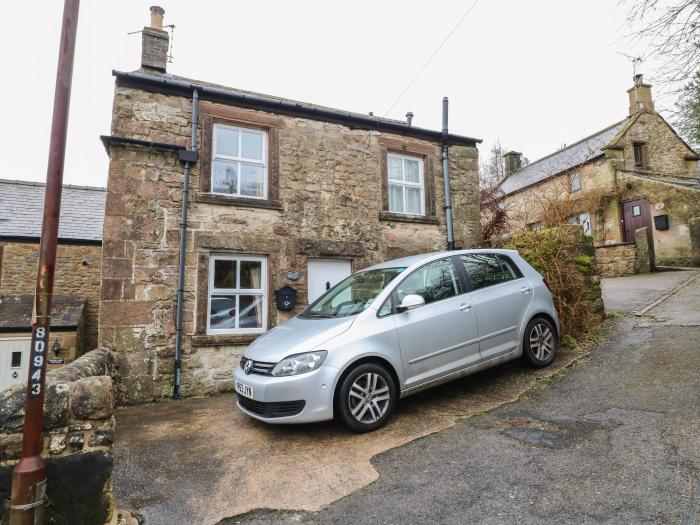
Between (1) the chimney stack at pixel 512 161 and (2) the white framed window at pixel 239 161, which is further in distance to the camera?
(1) the chimney stack at pixel 512 161

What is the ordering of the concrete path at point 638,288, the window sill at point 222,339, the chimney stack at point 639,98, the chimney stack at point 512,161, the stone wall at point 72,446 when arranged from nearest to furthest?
the stone wall at point 72,446 → the window sill at point 222,339 → the concrete path at point 638,288 → the chimney stack at point 639,98 → the chimney stack at point 512,161

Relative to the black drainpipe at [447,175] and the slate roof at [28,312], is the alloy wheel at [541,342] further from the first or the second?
the slate roof at [28,312]

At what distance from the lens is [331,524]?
263 centimetres

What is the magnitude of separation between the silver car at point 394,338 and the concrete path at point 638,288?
448 cm

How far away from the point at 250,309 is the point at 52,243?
14.8 feet

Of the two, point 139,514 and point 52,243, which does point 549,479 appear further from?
point 52,243

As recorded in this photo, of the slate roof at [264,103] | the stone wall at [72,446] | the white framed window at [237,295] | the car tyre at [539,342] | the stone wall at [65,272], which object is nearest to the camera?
the stone wall at [72,446]

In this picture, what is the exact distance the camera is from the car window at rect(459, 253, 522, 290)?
5145 mm

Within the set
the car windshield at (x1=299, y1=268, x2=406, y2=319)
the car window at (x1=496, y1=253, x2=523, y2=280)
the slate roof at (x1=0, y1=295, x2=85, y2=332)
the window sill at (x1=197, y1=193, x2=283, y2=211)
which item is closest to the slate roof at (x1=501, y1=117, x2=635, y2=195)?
the car window at (x1=496, y1=253, x2=523, y2=280)

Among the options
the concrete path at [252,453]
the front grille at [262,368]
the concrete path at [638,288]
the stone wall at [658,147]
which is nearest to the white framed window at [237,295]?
the concrete path at [252,453]

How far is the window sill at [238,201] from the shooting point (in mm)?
6828

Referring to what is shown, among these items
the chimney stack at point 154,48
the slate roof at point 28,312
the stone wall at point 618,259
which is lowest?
the slate roof at point 28,312

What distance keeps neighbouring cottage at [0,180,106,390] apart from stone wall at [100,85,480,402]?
5652mm

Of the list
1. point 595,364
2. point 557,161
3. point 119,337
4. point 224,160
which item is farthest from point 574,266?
point 557,161
